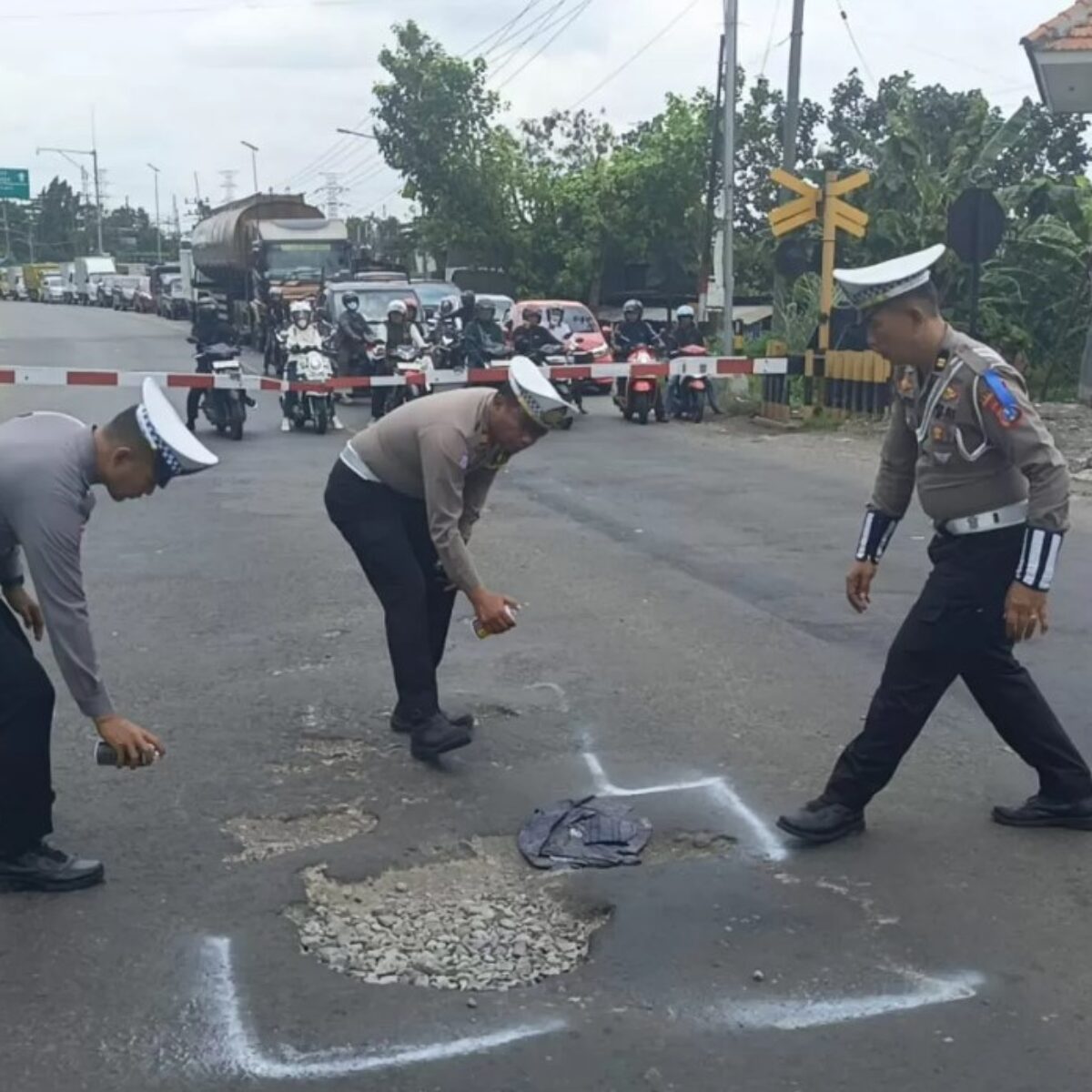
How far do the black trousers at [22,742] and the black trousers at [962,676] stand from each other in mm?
2423

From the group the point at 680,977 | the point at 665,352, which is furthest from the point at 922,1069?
the point at 665,352

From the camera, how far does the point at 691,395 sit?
748 inches

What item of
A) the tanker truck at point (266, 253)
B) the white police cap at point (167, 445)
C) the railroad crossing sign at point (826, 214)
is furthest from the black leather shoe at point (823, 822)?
the tanker truck at point (266, 253)

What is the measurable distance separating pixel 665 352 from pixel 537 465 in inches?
230

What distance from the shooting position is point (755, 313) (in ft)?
109

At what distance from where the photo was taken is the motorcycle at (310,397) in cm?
1738

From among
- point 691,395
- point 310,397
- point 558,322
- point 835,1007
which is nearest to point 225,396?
point 310,397

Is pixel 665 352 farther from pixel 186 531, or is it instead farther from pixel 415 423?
pixel 415 423

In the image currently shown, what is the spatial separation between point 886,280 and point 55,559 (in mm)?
2529

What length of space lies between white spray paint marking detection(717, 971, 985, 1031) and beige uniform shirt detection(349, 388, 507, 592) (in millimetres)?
1947

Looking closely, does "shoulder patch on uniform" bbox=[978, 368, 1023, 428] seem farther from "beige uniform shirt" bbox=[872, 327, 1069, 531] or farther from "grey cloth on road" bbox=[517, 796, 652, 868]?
"grey cloth on road" bbox=[517, 796, 652, 868]

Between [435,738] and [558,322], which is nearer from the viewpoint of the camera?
[435,738]

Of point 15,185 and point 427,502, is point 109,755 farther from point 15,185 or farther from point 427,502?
point 15,185

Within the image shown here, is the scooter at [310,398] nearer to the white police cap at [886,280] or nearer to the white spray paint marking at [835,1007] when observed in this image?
the white police cap at [886,280]
